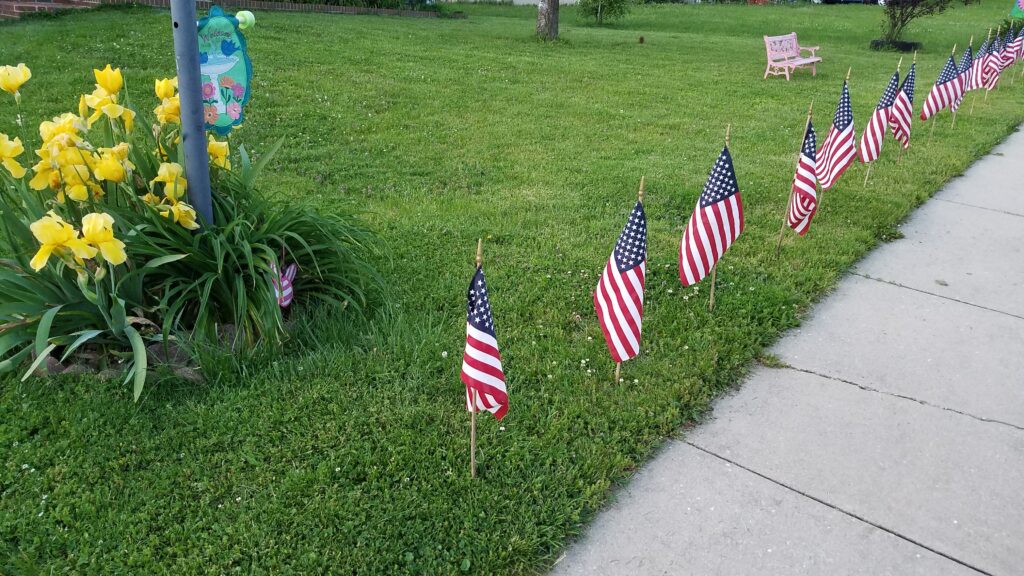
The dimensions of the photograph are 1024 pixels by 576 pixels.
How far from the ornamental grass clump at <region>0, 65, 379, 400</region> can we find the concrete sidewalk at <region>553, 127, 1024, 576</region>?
2150 mm

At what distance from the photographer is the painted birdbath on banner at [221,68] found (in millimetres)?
3979

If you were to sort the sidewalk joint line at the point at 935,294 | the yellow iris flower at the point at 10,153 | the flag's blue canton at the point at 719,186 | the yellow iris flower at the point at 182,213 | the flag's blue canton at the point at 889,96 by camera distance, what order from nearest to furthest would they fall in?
1. the yellow iris flower at the point at 10,153
2. the yellow iris flower at the point at 182,213
3. the flag's blue canton at the point at 719,186
4. the sidewalk joint line at the point at 935,294
5. the flag's blue canton at the point at 889,96

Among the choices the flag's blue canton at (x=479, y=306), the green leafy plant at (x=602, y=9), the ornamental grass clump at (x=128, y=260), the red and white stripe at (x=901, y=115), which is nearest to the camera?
the flag's blue canton at (x=479, y=306)

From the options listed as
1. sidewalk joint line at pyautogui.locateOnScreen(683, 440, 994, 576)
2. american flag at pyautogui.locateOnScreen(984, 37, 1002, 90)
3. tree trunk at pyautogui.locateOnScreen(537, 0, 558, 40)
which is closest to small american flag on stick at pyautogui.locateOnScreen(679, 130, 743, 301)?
sidewalk joint line at pyautogui.locateOnScreen(683, 440, 994, 576)

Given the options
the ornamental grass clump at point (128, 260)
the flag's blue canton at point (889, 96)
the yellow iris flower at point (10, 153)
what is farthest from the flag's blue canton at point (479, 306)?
the flag's blue canton at point (889, 96)

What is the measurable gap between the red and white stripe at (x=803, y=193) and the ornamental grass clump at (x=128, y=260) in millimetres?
3094

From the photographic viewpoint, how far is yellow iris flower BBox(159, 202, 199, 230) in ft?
12.7

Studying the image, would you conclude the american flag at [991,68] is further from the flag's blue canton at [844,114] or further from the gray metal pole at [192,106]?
the gray metal pole at [192,106]

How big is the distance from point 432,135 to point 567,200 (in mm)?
2504

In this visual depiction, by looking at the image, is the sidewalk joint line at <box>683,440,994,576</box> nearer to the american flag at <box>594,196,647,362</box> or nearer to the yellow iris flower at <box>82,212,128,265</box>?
the american flag at <box>594,196,647,362</box>

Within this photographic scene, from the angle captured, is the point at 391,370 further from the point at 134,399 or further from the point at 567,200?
the point at 567,200

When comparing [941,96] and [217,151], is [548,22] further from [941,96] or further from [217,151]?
[217,151]

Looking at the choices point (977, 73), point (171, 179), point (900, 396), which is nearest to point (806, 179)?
point (900, 396)

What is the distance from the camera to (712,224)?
4.57 meters
